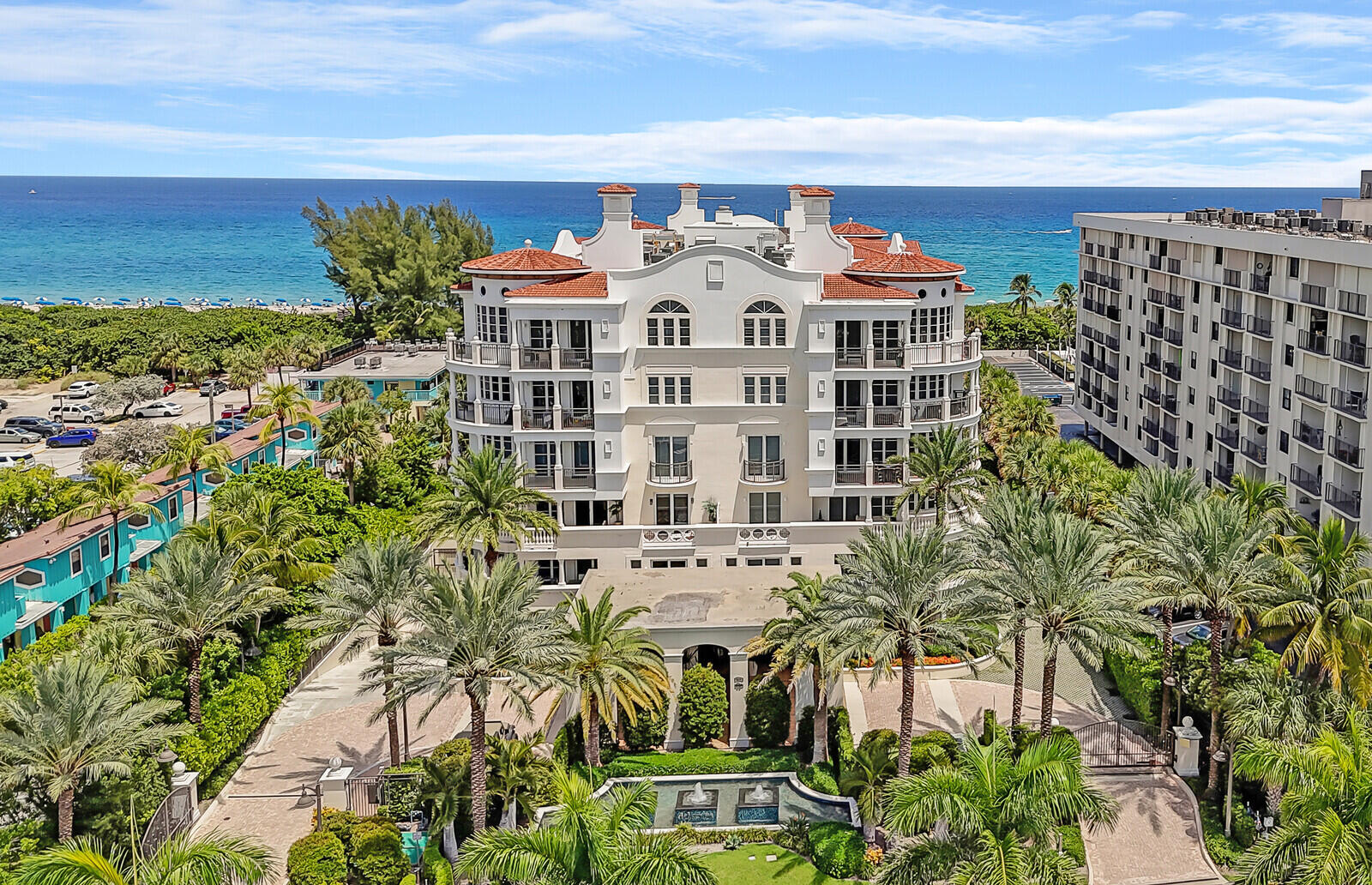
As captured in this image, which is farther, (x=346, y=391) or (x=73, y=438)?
(x=73, y=438)

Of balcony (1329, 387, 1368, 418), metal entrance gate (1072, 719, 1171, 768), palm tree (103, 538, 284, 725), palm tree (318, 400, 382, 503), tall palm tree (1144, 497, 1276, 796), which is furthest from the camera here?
palm tree (318, 400, 382, 503)

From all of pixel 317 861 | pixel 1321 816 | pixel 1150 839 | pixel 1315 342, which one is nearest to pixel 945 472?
pixel 1315 342

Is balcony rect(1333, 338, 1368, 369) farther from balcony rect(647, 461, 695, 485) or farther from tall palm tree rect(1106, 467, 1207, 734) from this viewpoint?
balcony rect(647, 461, 695, 485)

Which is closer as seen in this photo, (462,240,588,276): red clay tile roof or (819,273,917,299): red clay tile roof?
(819,273,917,299): red clay tile roof

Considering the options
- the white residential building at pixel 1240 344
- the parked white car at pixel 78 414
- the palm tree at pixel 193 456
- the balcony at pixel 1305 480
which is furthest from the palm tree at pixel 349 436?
the balcony at pixel 1305 480

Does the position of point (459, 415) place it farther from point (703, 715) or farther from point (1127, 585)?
point (1127, 585)

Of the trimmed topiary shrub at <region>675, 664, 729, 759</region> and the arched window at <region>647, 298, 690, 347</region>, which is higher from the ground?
the arched window at <region>647, 298, 690, 347</region>

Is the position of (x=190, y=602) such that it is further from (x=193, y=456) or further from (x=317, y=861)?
(x=193, y=456)

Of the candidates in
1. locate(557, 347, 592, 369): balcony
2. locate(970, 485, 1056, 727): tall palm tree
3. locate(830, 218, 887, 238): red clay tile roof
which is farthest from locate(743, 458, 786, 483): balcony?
locate(830, 218, 887, 238): red clay tile roof
